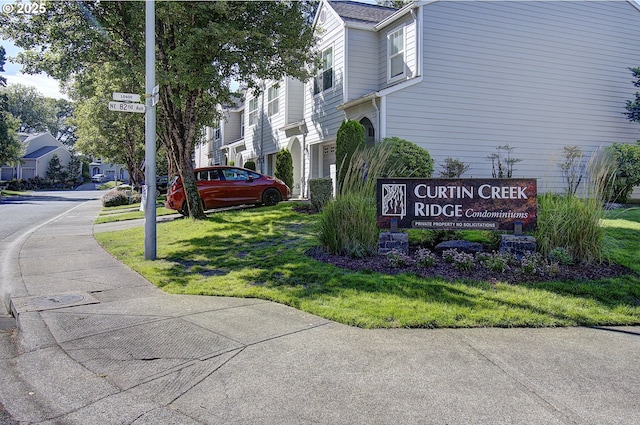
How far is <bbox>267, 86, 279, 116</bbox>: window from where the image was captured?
23328 mm

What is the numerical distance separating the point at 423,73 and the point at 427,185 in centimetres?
825

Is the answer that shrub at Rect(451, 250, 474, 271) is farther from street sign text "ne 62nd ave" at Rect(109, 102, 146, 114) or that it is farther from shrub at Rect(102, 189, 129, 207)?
shrub at Rect(102, 189, 129, 207)

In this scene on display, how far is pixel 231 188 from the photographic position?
1588cm

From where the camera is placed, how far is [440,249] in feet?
25.6

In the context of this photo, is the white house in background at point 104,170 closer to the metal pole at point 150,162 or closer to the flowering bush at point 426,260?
the metal pole at point 150,162

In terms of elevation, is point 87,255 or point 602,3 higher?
point 602,3

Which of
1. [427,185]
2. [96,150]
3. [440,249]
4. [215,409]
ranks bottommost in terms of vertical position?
[215,409]

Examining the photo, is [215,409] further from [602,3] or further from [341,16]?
[602,3]

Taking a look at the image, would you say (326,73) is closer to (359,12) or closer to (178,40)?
(359,12)

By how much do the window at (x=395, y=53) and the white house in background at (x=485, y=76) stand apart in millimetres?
36

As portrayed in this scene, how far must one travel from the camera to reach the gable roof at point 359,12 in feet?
56.2

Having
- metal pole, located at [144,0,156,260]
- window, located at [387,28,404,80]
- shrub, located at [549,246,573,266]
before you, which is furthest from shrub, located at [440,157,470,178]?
metal pole, located at [144,0,156,260]

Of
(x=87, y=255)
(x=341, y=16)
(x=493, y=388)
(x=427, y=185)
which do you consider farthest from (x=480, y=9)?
(x=493, y=388)

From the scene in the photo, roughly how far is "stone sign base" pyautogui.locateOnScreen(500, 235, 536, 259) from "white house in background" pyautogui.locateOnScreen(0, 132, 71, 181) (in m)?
60.1
